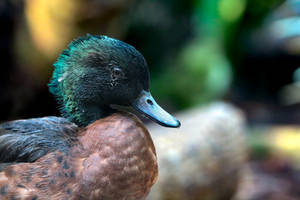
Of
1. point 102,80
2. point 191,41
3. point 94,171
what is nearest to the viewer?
point 94,171

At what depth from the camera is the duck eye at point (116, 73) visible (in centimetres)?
151

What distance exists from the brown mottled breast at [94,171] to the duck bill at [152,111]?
0.20 ft

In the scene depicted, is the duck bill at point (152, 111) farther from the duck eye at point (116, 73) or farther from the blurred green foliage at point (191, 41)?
the blurred green foliage at point (191, 41)

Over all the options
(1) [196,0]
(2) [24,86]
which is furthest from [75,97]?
(1) [196,0]

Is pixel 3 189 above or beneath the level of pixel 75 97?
beneath

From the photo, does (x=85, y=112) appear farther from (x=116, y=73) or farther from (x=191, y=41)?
(x=191, y=41)

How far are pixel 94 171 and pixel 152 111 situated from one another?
0.83ft

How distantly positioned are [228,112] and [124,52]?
215 cm

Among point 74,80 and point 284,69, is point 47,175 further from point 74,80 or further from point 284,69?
point 284,69

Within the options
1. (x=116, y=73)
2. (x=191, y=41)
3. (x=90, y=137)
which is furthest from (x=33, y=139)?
(x=191, y=41)

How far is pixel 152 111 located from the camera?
1.52m

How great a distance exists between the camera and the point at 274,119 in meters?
5.85

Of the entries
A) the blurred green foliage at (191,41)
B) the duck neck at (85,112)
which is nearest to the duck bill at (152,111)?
the duck neck at (85,112)

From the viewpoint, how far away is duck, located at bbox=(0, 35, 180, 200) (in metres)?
1.43
